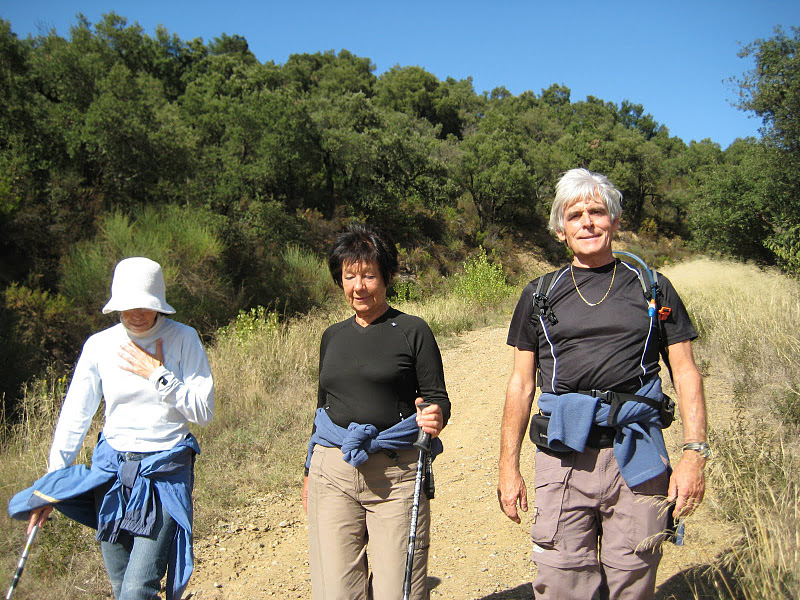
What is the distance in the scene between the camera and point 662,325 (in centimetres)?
219

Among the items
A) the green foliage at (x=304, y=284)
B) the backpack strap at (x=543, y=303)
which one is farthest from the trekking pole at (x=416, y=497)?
the green foliage at (x=304, y=284)

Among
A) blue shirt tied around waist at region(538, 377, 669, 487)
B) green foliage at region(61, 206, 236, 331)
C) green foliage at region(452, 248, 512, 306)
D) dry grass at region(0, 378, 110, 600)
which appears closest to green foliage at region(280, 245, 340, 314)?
green foliage at region(61, 206, 236, 331)

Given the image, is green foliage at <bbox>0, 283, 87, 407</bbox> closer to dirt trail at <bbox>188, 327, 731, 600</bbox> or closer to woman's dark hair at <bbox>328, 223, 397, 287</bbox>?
dirt trail at <bbox>188, 327, 731, 600</bbox>

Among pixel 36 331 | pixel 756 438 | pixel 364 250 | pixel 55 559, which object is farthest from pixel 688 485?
pixel 36 331

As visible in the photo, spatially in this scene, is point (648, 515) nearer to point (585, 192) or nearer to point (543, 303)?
point (543, 303)

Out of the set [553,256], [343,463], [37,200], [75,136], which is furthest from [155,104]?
[553,256]

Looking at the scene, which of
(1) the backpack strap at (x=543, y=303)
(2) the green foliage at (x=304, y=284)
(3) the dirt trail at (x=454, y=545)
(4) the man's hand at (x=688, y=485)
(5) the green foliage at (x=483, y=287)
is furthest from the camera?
(2) the green foliage at (x=304, y=284)

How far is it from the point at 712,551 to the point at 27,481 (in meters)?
4.72

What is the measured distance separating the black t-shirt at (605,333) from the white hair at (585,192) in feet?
0.72

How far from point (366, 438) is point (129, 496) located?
0.96 meters

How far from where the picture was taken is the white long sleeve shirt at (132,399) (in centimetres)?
241

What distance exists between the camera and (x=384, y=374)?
233cm

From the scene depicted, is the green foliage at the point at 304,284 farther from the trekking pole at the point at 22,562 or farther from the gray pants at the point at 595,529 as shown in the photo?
the gray pants at the point at 595,529

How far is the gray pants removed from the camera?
6.92 feet
